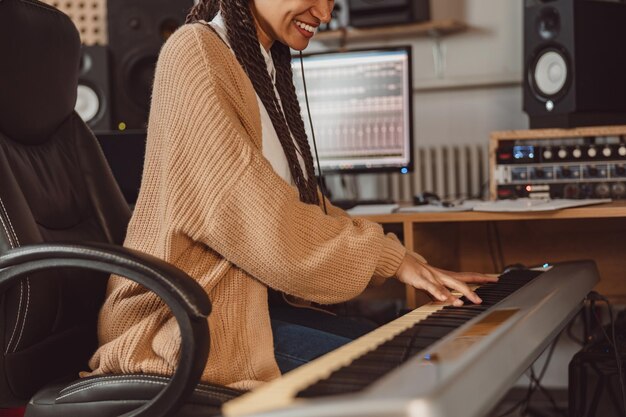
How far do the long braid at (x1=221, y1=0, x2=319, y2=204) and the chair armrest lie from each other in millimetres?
406

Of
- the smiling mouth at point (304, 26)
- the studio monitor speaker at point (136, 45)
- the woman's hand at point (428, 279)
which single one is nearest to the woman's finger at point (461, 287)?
the woman's hand at point (428, 279)

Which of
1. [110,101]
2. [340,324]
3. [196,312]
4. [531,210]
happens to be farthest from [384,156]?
[196,312]

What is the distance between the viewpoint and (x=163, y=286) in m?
1.06

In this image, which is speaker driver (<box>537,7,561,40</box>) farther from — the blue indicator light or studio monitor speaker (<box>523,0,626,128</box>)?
the blue indicator light

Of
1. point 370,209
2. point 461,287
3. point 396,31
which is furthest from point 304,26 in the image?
point 396,31

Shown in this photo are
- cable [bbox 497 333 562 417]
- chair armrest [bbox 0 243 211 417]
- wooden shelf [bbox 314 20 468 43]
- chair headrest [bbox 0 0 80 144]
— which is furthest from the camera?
wooden shelf [bbox 314 20 468 43]

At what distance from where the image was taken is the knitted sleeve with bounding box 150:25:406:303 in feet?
3.87

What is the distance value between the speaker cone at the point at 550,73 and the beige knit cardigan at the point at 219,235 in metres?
1.21

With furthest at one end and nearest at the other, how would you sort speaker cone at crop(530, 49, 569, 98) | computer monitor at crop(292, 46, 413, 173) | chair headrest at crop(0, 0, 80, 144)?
1. computer monitor at crop(292, 46, 413, 173)
2. speaker cone at crop(530, 49, 569, 98)
3. chair headrest at crop(0, 0, 80, 144)

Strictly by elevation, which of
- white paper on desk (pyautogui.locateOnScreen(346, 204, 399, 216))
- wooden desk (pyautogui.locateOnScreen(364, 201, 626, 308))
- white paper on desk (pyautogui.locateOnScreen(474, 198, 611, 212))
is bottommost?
wooden desk (pyautogui.locateOnScreen(364, 201, 626, 308))

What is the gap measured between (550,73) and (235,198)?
4.69 feet

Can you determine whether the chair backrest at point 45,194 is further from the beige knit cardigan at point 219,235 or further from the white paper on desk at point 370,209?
the white paper on desk at point 370,209

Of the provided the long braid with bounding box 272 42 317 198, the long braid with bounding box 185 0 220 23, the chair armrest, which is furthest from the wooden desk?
the chair armrest

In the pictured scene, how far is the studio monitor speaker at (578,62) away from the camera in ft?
7.45
